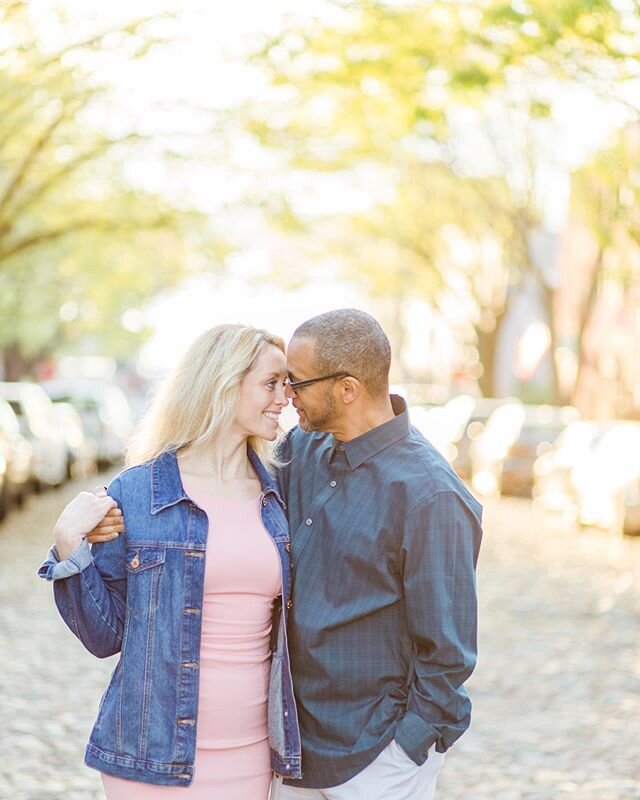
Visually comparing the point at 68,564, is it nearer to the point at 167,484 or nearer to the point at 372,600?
the point at 167,484

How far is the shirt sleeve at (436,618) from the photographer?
3477mm

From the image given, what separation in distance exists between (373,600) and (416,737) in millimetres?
358

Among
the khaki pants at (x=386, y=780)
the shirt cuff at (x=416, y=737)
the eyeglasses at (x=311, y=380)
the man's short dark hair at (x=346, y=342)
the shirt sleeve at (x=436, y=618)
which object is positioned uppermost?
the man's short dark hair at (x=346, y=342)

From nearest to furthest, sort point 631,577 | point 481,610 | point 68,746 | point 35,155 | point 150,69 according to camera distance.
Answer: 1. point 68,746
2. point 481,610
3. point 631,577
4. point 150,69
5. point 35,155

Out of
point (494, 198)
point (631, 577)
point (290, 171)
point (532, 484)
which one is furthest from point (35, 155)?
Answer: point (494, 198)

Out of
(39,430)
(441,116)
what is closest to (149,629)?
(441,116)

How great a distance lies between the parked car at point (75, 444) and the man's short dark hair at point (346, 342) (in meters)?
21.3

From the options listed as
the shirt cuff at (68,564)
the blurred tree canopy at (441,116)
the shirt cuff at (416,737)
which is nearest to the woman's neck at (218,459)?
the shirt cuff at (68,564)

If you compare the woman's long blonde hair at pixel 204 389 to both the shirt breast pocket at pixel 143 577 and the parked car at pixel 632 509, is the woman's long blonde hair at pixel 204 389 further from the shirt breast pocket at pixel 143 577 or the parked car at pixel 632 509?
the parked car at pixel 632 509

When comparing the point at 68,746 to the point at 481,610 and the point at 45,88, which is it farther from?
the point at 45,88

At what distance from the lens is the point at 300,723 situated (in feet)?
11.8

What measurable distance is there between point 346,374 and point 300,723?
0.92 metres

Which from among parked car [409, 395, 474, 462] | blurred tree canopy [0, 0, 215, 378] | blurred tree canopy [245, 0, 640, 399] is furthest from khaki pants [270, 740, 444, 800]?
parked car [409, 395, 474, 462]

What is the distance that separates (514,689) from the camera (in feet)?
29.0
